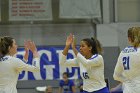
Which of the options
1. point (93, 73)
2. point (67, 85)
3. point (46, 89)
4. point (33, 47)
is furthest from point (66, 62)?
point (67, 85)

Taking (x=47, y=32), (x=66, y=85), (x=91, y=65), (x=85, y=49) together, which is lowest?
(x=66, y=85)

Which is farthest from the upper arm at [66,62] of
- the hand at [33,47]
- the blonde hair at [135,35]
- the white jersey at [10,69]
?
the blonde hair at [135,35]

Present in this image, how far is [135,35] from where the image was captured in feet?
15.1

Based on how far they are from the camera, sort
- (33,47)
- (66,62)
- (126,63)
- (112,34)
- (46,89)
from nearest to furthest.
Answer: (126,63), (33,47), (66,62), (46,89), (112,34)

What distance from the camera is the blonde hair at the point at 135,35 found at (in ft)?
15.1

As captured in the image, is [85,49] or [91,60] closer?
[91,60]

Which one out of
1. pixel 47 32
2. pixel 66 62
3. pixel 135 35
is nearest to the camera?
pixel 135 35

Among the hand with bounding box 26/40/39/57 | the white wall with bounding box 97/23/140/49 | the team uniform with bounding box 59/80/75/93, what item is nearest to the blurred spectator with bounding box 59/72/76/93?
the team uniform with bounding box 59/80/75/93

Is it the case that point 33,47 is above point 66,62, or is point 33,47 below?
above

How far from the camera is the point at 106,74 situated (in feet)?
44.7

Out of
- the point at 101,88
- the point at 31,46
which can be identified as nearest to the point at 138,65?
the point at 101,88

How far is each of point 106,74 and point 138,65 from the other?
9004 millimetres

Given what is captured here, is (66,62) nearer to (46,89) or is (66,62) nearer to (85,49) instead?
(85,49)

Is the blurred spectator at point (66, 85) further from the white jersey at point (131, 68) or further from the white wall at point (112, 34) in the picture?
the white jersey at point (131, 68)
